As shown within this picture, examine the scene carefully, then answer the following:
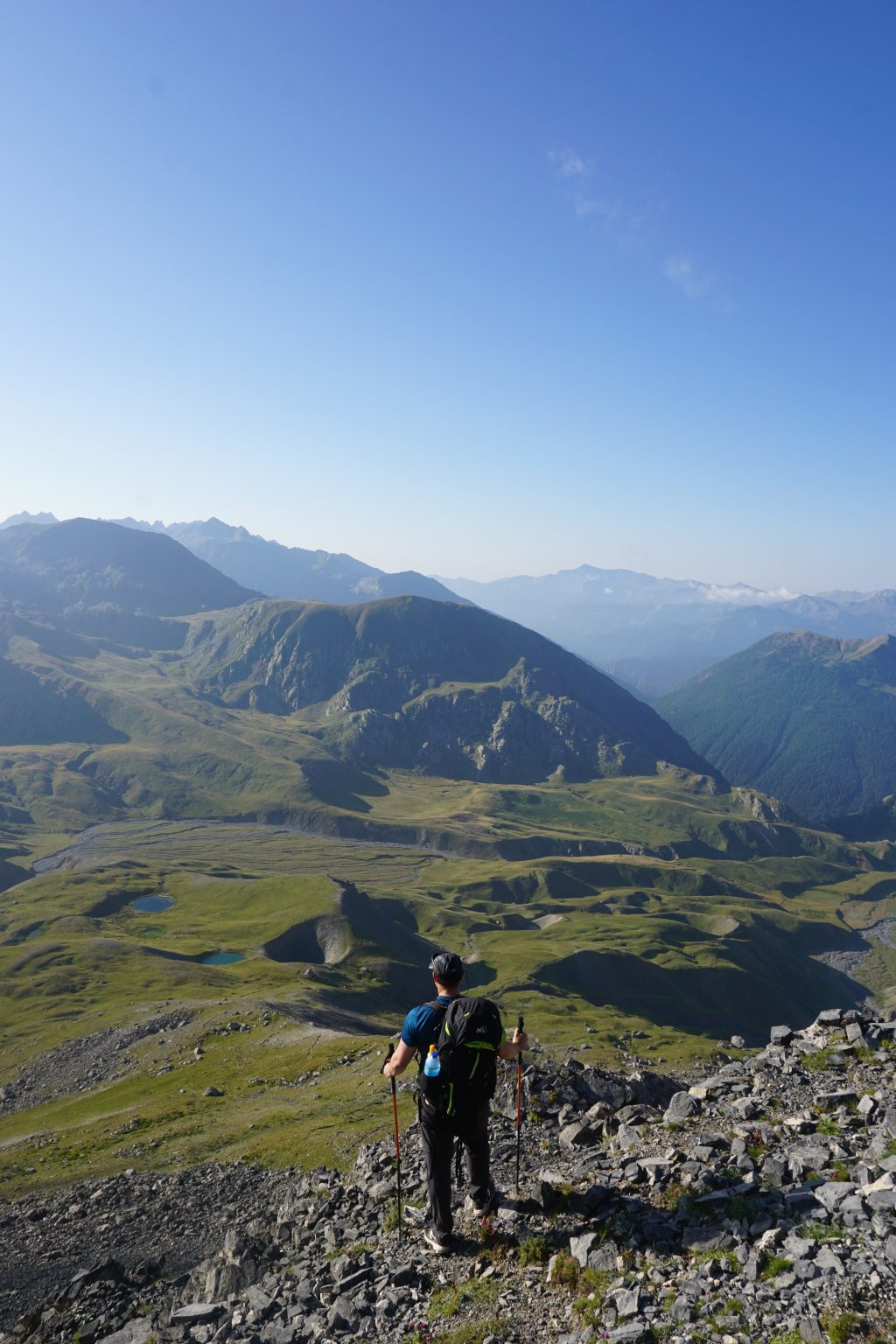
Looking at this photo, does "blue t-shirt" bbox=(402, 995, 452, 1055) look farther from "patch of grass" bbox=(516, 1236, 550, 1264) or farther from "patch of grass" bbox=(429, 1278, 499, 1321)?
"patch of grass" bbox=(429, 1278, 499, 1321)

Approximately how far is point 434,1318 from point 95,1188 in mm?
27281

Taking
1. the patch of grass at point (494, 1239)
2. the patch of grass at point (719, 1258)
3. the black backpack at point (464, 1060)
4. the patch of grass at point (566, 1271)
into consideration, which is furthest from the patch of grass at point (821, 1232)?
the black backpack at point (464, 1060)

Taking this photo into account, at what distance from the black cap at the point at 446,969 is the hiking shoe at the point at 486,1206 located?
4975mm

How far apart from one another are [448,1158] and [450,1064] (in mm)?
2340

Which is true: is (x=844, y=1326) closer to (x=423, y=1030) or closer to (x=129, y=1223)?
(x=423, y=1030)

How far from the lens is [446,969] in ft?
46.4

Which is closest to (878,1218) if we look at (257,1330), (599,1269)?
(599,1269)

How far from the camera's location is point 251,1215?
2583 centimetres

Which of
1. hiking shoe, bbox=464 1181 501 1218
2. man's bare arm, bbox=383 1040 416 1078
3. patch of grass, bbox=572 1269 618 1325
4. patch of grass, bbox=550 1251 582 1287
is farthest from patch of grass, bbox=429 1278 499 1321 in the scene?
man's bare arm, bbox=383 1040 416 1078

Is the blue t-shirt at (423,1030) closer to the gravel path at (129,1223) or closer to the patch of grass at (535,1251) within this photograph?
the patch of grass at (535,1251)

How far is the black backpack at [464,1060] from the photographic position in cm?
1366

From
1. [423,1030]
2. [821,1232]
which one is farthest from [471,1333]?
[821,1232]

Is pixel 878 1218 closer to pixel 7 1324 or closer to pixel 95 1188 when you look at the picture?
pixel 7 1324

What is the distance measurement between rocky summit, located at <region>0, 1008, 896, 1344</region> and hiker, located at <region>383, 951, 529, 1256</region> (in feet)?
6.34
